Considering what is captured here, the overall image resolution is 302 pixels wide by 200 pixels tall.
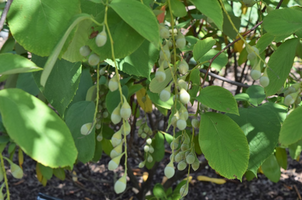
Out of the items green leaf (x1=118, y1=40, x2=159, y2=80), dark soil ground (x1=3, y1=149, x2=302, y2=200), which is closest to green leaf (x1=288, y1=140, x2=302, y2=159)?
green leaf (x1=118, y1=40, x2=159, y2=80)

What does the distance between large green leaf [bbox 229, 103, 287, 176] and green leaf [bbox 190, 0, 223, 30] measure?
10.6 inches

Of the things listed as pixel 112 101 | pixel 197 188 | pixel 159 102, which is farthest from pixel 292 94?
pixel 197 188

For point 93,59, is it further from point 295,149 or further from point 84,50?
point 295,149

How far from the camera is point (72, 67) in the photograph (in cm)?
48

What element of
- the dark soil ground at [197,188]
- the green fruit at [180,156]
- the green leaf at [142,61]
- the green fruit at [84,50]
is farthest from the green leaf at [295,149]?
the dark soil ground at [197,188]

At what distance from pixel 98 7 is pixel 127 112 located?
0.53 ft

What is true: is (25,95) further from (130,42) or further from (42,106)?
(130,42)

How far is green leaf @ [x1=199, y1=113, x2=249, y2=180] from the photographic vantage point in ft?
1.47

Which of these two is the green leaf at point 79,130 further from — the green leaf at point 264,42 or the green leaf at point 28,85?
the green leaf at point 264,42

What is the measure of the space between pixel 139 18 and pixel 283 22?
9.6 inches

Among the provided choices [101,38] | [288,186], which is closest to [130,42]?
[101,38]

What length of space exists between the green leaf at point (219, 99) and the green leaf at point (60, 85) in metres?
0.20

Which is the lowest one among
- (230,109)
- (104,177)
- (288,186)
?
(104,177)

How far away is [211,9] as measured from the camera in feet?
1.21
